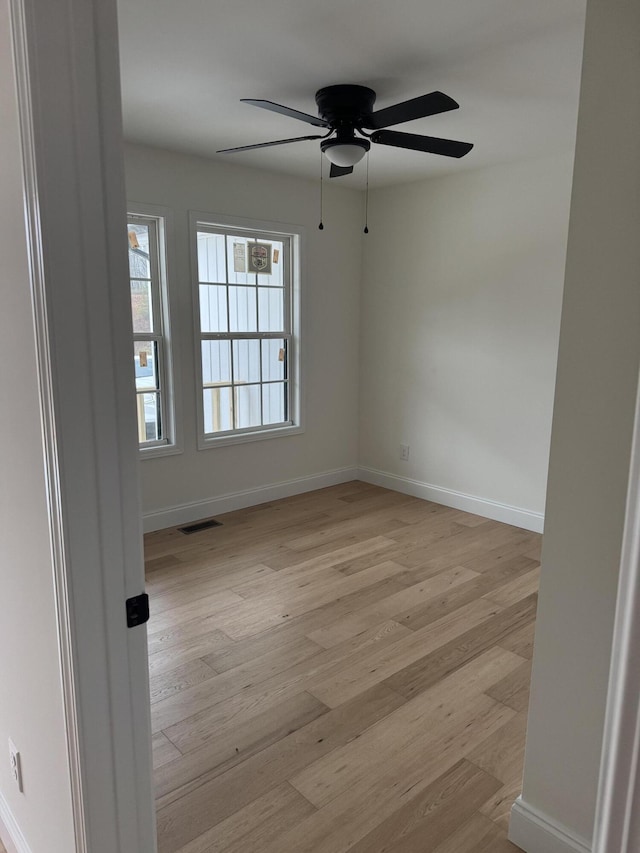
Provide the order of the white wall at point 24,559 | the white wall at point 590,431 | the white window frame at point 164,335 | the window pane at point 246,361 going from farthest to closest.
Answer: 1. the window pane at point 246,361
2. the white window frame at point 164,335
3. the white wall at point 590,431
4. the white wall at point 24,559

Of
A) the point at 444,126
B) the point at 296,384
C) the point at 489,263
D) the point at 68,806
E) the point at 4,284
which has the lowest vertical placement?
the point at 68,806

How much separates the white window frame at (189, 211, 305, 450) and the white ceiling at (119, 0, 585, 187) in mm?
733

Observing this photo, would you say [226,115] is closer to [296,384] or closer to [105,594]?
[296,384]

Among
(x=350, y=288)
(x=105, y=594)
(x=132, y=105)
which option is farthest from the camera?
(x=350, y=288)

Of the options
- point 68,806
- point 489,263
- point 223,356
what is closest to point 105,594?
point 68,806

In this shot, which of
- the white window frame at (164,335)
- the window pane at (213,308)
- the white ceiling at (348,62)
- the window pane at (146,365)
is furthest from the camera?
the window pane at (213,308)

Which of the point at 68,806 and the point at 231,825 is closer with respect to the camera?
the point at 68,806

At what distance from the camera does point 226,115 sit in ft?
10.3

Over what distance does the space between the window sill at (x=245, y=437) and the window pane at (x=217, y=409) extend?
88 mm

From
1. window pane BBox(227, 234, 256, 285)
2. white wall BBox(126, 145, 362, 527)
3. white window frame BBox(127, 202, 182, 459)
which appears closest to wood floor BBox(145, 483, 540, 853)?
white wall BBox(126, 145, 362, 527)

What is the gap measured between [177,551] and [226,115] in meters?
2.67

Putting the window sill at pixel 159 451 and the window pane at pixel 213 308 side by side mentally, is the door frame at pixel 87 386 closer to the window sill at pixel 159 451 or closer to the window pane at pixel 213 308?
the window sill at pixel 159 451

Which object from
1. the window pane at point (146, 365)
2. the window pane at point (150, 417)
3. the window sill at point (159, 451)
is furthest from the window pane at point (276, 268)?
the window sill at point (159, 451)

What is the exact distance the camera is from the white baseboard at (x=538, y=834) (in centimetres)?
164
